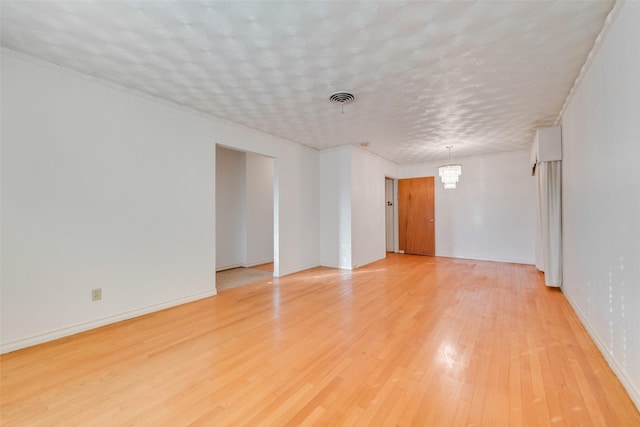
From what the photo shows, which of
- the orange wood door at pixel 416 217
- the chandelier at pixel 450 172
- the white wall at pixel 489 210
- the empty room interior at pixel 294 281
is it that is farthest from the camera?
the orange wood door at pixel 416 217

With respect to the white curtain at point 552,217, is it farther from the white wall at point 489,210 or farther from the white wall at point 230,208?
the white wall at point 230,208

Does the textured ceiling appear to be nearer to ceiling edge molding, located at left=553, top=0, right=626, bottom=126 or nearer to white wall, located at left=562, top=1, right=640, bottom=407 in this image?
ceiling edge molding, located at left=553, top=0, right=626, bottom=126

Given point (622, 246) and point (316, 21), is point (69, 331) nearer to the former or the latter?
point (316, 21)

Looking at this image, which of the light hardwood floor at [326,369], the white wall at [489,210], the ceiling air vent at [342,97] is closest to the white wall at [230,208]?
the light hardwood floor at [326,369]

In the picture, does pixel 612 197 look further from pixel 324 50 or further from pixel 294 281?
pixel 294 281

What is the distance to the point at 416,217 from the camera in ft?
23.9

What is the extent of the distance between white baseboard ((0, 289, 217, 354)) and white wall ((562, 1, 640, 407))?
4.08 m

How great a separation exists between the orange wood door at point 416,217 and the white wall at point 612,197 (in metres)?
4.06

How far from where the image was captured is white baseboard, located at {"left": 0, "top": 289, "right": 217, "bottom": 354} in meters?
2.28

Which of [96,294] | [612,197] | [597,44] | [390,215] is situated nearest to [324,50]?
[597,44]

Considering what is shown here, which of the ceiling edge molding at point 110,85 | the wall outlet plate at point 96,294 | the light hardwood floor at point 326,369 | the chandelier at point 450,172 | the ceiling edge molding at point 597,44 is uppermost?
the ceiling edge molding at point 110,85

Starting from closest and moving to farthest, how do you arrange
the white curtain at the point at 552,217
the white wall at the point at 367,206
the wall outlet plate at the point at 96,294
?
the wall outlet plate at the point at 96,294
the white curtain at the point at 552,217
the white wall at the point at 367,206

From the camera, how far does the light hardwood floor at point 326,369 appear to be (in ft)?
5.11

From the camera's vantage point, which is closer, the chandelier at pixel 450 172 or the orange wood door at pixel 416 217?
the chandelier at pixel 450 172
